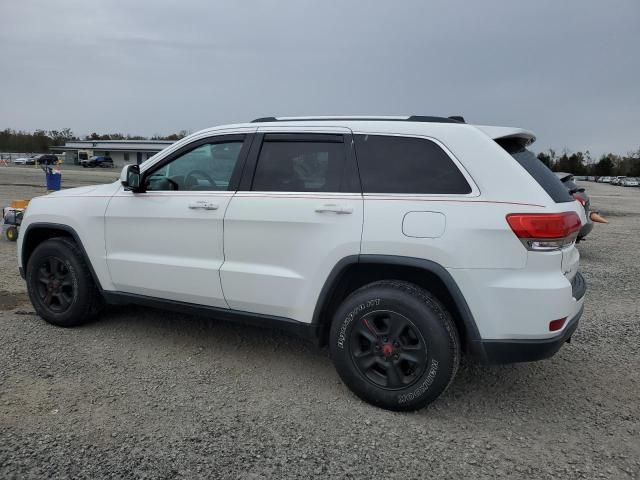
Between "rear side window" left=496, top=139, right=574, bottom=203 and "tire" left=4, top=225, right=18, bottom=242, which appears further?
"tire" left=4, top=225, right=18, bottom=242

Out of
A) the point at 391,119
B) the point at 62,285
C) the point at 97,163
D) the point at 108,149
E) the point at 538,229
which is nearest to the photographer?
the point at 538,229

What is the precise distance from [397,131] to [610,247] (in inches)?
338

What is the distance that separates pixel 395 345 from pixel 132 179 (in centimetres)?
241

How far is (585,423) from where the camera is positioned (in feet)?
10.6

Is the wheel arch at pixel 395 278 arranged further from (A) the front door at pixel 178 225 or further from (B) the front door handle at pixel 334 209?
(A) the front door at pixel 178 225

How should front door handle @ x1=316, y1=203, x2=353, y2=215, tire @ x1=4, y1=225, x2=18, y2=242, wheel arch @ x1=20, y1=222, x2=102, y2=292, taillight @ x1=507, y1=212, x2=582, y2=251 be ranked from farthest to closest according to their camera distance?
tire @ x1=4, y1=225, x2=18, y2=242 < wheel arch @ x1=20, y1=222, x2=102, y2=292 < front door handle @ x1=316, y1=203, x2=353, y2=215 < taillight @ x1=507, y1=212, x2=582, y2=251

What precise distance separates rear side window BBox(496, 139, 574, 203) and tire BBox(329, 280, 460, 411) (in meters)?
0.99

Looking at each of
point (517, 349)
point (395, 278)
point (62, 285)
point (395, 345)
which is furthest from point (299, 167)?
point (62, 285)

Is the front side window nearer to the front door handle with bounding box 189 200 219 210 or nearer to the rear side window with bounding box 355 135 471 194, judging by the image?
the front door handle with bounding box 189 200 219 210

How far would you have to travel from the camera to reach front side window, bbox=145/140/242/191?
387 cm

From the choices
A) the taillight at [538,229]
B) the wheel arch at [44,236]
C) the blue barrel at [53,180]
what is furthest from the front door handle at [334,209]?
the blue barrel at [53,180]

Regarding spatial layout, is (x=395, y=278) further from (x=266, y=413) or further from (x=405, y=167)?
(x=266, y=413)

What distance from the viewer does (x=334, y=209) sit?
329 cm

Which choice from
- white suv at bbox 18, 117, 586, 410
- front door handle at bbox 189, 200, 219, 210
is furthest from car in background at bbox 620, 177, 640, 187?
front door handle at bbox 189, 200, 219, 210
